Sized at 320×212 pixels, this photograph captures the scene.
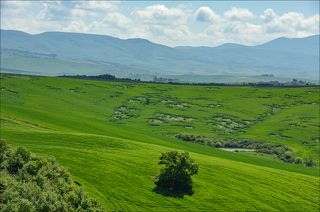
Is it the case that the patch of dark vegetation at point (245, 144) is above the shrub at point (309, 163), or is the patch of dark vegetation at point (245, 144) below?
above

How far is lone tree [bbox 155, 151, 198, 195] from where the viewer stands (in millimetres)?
80125

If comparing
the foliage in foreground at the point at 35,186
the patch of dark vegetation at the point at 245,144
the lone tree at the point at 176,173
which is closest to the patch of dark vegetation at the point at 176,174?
the lone tree at the point at 176,173

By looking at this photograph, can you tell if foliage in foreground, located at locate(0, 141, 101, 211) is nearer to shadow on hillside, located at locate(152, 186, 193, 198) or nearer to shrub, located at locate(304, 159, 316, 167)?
shadow on hillside, located at locate(152, 186, 193, 198)

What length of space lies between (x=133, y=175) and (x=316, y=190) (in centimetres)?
3821

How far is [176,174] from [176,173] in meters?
0.22

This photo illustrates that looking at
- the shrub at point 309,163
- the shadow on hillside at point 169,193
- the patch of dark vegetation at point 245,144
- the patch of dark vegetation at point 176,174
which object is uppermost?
Answer: the patch of dark vegetation at point 176,174

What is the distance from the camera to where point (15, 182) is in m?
59.3

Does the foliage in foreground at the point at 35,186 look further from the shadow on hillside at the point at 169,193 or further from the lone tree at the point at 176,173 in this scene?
the lone tree at the point at 176,173

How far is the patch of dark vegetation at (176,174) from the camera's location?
80062mm

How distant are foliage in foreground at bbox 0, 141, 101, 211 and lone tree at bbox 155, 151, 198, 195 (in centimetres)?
1847

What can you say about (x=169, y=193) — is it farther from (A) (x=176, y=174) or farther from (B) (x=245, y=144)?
(B) (x=245, y=144)

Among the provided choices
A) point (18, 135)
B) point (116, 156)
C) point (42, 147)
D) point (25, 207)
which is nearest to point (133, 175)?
point (116, 156)

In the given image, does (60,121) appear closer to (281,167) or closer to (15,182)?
(281,167)

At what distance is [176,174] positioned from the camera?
81312 mm
